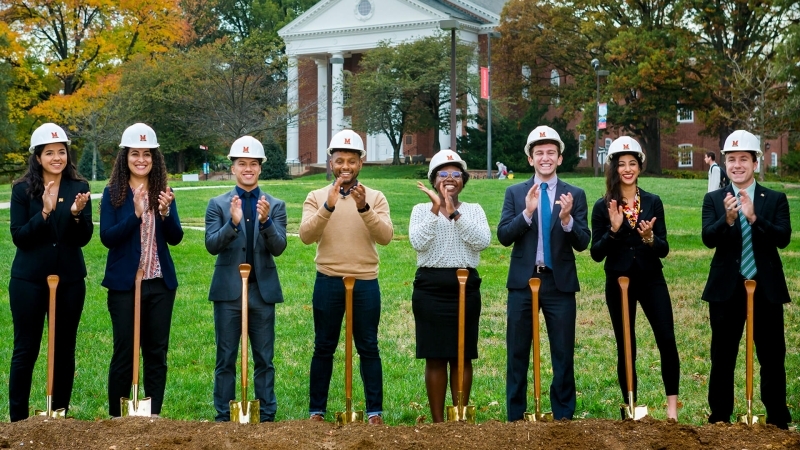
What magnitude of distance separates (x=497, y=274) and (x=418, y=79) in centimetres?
3671

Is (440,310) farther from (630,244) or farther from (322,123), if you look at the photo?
(322,123)

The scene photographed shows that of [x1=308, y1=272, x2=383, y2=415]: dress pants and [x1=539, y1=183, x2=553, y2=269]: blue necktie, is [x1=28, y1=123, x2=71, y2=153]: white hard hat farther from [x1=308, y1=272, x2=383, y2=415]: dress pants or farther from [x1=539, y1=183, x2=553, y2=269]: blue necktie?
[x1=539, y1=183, x2=553, y2=269]: blue necktie

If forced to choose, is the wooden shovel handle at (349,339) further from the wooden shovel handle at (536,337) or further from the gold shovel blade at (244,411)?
the wooden shovel handle at (536,337)

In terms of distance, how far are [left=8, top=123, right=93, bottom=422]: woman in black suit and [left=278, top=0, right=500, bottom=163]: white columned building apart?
5006 centimetres

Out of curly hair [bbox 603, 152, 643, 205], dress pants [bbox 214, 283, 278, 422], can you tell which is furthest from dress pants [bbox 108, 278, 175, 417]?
curly hair [bbox 603, 152, 643, 205]

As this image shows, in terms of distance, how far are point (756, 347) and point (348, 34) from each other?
5733 cm

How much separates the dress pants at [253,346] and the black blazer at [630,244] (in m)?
2.36

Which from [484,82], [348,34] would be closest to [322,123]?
[348,34]

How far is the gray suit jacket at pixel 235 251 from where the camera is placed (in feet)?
22.9

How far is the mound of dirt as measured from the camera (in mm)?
5203

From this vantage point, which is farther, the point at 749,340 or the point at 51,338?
the point at 51,338

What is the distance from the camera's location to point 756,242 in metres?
6.87

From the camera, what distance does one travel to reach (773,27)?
47312 millimetres

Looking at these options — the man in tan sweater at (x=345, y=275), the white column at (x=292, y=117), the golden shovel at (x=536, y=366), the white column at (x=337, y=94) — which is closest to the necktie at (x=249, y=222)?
the man in tan sweater at (x=345, y=275)
